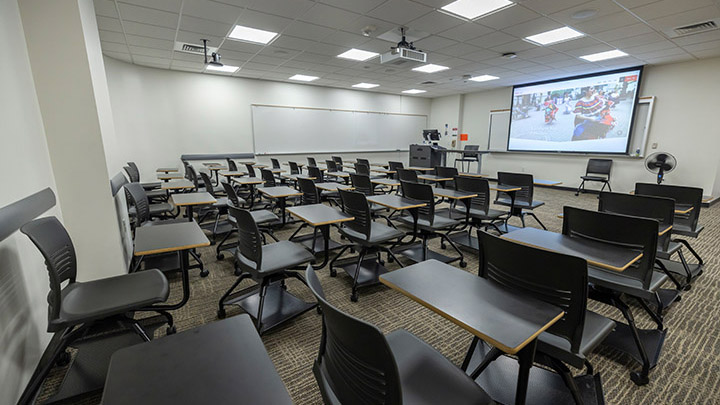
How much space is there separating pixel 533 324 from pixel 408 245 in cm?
264

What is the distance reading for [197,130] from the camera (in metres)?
7.36

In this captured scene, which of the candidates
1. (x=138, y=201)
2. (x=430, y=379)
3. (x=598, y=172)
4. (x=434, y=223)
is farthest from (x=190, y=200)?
(x=598, y=172)

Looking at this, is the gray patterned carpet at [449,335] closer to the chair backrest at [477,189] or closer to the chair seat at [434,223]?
the chair seat at [434,223]

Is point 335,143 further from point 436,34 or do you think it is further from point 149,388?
point 149,388

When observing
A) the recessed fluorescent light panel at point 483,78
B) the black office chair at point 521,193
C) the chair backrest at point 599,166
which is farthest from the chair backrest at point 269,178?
the chair backrest at point 599,166

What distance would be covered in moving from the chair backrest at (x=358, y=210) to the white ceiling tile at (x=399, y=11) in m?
2.52

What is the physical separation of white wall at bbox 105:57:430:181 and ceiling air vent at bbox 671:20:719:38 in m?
7.64

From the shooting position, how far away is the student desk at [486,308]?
101 cm

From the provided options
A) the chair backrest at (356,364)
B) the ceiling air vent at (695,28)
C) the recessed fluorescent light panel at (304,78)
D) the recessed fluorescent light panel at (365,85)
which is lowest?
the chair backrest at (356,364)

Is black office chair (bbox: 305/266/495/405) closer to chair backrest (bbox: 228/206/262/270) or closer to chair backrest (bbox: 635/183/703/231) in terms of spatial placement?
chair backrest (bbox: 228/206/262/270)

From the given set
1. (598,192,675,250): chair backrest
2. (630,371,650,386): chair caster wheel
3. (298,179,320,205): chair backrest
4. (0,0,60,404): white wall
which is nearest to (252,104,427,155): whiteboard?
(298,179,320,205): chair backrest

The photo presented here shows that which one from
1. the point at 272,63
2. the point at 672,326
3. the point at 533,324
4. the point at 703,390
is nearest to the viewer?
the point at 533,324

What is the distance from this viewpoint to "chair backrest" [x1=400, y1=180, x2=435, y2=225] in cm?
306

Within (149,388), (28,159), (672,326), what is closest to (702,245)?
(672,326)
